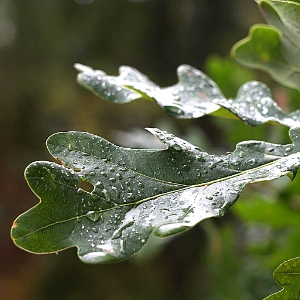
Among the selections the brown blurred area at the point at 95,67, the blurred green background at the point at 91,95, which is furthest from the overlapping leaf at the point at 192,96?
the brown blurred area at the point at 95,67

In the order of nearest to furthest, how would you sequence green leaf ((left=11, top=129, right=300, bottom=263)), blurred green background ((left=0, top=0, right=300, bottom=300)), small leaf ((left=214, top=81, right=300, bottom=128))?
green leaf ((left=11, top=129, right=300, bottom=263)) < small leaf ((left=214, top=81, right=300, bottom=128)) < blurred green background ((left=0, top=0, right=300, bottom=300))

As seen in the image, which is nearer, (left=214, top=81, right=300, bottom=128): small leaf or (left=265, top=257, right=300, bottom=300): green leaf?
(left=265, top=257, right=300, bottom=300): green leaf

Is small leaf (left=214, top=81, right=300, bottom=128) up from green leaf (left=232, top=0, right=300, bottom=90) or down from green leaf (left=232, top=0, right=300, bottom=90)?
down

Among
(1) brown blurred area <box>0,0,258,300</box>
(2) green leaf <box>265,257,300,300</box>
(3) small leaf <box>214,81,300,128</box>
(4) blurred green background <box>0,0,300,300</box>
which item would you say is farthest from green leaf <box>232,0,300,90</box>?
(1) brown blurred area <box>0,0,258,300</box>

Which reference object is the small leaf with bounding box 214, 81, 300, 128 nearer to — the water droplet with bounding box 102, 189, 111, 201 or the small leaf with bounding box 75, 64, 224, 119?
the small leaf with bounding box 75, 64, 224, 119

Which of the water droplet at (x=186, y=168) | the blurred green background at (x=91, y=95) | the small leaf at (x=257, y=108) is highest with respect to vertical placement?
the water droplet at (x=186, y=168)

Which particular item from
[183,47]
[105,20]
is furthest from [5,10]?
[183,47]

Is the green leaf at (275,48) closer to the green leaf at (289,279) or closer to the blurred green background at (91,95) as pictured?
the green leaf at (289,279)
